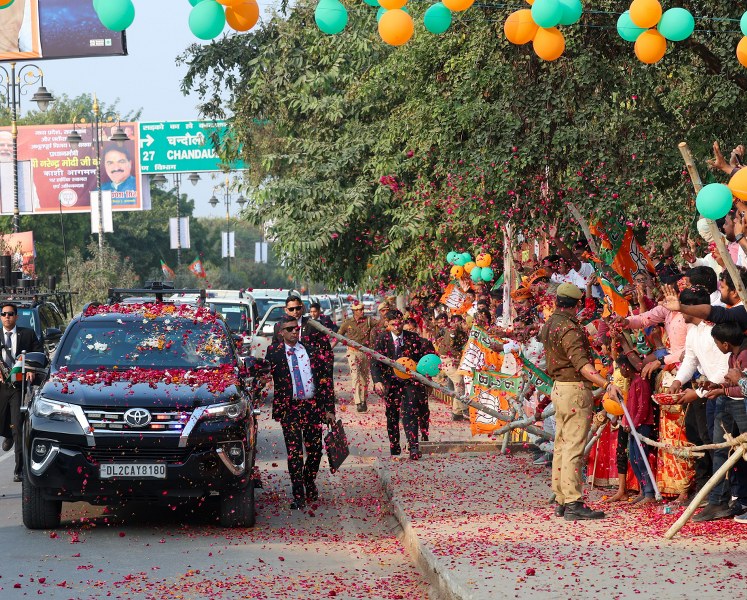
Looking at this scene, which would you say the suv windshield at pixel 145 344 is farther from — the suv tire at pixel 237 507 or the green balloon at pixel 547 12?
the green balloon at pixel 547 12

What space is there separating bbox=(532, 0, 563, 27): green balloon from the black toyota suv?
428 cm

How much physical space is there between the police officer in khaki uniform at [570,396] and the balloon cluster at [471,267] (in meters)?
13.4

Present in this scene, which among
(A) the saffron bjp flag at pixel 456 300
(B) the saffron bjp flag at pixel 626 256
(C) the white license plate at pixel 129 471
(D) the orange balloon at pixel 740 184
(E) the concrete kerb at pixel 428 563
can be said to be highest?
(D) the orange balloon at pixel 740 184

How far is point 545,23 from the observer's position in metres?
11.9

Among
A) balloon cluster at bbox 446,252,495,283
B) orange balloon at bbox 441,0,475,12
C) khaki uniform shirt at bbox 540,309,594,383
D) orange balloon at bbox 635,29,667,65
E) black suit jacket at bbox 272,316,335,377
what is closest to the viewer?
khaki uniform shirt at bbox 540,309,594,383

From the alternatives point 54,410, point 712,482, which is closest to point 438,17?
point 54,410

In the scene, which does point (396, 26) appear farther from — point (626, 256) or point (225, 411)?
point (626, 256)

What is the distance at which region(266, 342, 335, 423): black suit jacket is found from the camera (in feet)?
42.3

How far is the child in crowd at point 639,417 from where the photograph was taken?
11.4 meters

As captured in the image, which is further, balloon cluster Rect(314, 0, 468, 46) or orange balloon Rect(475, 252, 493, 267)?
orange balloon Rect(475, 252, 493, 267)

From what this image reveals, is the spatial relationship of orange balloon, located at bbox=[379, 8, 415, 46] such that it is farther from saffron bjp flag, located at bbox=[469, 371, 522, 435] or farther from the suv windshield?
saffron bjp flag, located at bbox=[469, 371, 522, 435]

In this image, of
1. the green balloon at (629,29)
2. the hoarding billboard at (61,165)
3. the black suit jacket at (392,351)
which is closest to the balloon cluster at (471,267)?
the black suit jacket at (392,351)

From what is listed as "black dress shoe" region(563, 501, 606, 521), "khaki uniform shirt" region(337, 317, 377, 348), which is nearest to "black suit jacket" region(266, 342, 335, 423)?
"black dress shoe" region(563, 501, 606, 521)

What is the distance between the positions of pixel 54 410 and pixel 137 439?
31.0 inches
